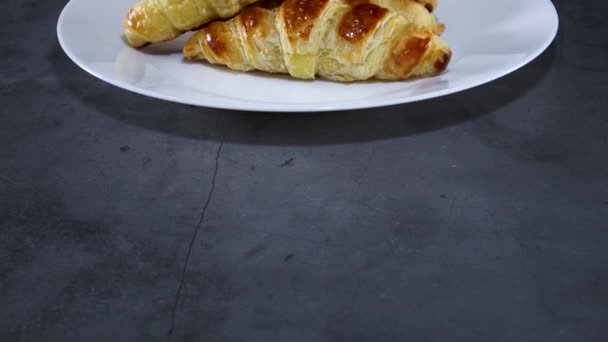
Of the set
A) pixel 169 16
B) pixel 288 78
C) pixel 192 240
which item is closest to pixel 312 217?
pixel 192 240

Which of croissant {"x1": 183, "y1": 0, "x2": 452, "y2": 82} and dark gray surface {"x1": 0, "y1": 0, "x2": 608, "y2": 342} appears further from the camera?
croissant {"x1": 183, "y1": 0, "x2": 452, "y2": 82}

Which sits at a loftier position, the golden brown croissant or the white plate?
the golden brown croissant

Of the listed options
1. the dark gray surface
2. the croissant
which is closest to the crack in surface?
the dark gray surface

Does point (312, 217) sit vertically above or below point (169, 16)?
below

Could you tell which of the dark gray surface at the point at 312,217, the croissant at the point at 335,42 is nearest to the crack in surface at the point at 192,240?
the dark gray surface at the point at 312,217

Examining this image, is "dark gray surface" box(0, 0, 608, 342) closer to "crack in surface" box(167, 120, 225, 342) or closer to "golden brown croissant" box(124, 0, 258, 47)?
"crack in surface" box(167, 120, 225, 342)

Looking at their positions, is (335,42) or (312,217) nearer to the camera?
(312,217)

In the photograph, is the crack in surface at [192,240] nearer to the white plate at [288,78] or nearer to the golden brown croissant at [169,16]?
the white plate at [288,78]

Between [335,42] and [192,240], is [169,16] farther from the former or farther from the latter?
[192,240]
